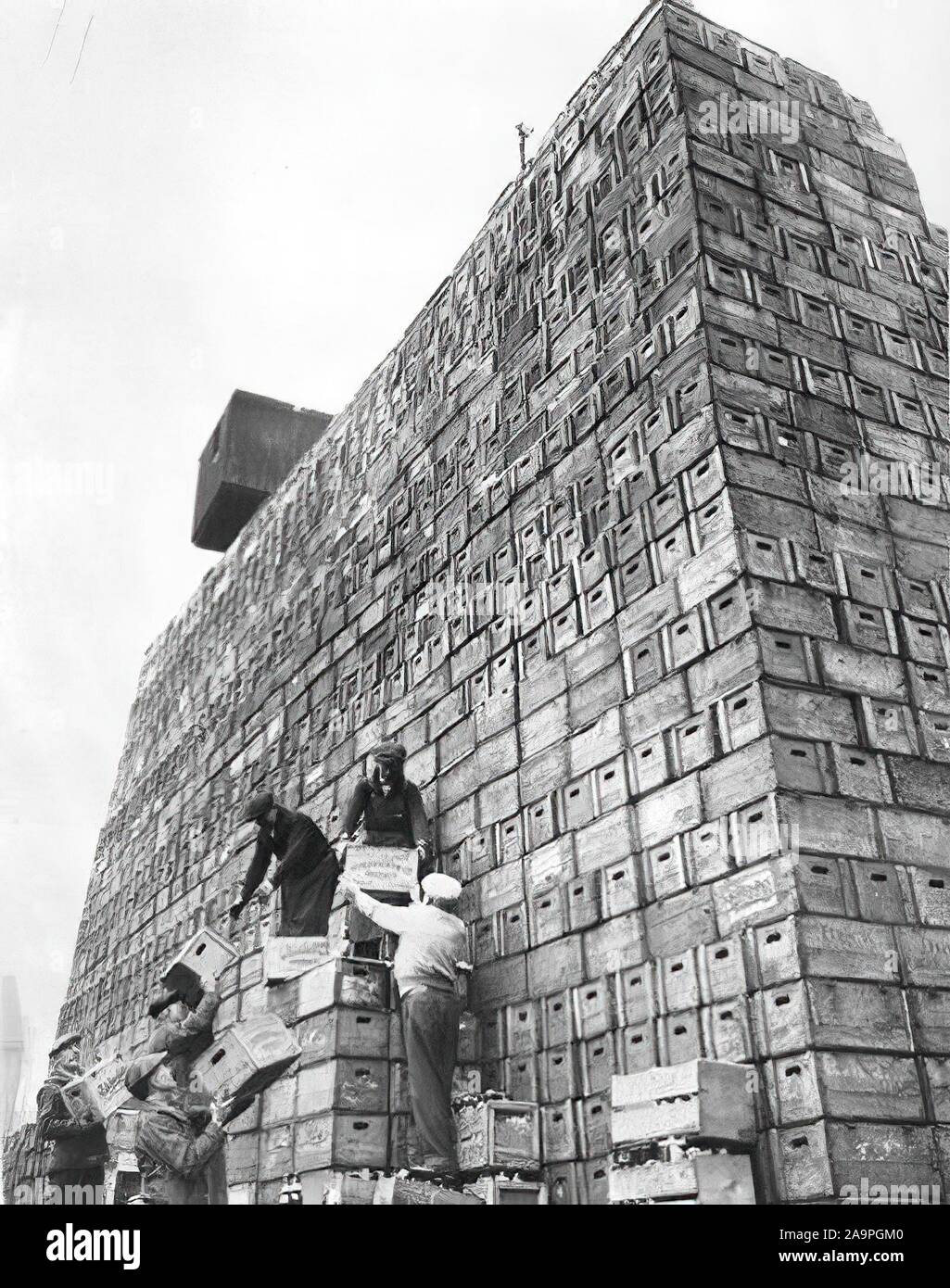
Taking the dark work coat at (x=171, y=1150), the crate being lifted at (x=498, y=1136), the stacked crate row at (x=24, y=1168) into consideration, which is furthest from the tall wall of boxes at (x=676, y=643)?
the stacked crate row at (x=24, y=1168)

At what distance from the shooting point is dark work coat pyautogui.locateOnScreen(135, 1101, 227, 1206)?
802cm

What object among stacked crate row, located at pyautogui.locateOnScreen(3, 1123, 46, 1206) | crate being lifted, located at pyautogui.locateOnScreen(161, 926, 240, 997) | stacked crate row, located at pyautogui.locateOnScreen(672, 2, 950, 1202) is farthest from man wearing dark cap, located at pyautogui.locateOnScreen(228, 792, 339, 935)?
stacked crate row, located at pyautogui.locateOnScreen(3, 1123, 46, 1206)

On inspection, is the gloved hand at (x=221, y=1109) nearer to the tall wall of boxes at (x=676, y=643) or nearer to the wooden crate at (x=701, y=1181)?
the tall wall of boxes at (x=676, y=643)

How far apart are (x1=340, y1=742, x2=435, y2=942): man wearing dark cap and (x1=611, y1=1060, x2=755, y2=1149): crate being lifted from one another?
378 cm

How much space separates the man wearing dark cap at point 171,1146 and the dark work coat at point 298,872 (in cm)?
252

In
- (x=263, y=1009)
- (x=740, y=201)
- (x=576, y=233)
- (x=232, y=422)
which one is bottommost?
(x=263, y=1009)

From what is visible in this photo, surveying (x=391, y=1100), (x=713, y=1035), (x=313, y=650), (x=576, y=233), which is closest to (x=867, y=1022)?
(x=713, y=1035)

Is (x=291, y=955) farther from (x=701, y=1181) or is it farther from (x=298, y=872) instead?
(x=701, y=1181)

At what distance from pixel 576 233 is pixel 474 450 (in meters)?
2.45

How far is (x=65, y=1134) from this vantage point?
1192 cm

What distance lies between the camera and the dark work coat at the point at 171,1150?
802cm

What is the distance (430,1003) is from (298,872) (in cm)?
279

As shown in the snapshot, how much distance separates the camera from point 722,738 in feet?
26.9
